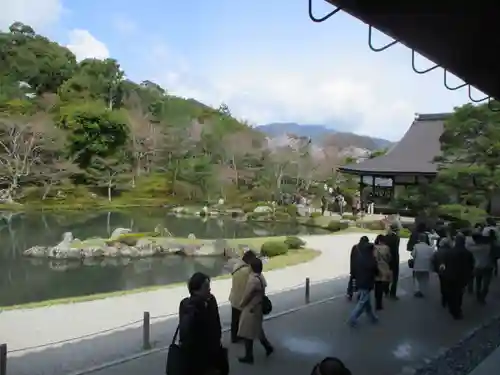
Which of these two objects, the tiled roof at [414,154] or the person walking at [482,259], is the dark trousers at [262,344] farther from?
the tiled roof at [414,154]

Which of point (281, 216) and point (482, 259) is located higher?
point (482, 259)

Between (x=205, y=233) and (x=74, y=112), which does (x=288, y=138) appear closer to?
(x=74, y=112)

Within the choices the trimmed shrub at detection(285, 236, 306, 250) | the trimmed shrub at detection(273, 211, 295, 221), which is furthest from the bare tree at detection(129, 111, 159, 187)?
the trimmed shrub at detection(285, 236, 306, 250)

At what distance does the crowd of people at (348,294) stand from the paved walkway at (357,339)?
7.1 inches

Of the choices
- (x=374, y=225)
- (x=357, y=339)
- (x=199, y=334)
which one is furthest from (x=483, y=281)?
(x=374, y=225)

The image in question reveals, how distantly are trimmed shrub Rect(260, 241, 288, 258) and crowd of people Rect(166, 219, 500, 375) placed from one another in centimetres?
631

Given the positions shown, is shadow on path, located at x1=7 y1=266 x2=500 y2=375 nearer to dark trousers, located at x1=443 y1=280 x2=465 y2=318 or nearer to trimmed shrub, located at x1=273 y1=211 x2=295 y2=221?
dark trousers, located at x1=443 y1=280 x2=465 y2=318

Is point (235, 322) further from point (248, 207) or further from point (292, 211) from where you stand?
point (248, 207)

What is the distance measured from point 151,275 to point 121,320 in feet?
20.1

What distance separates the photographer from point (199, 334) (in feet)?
10.4

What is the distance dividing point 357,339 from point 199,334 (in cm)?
330

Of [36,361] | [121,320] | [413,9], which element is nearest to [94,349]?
[36,361]

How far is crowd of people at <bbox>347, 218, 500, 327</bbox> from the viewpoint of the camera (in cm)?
627

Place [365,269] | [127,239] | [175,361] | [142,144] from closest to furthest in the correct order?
[175,361]
[365,269]
[127,239]
[142,144]
